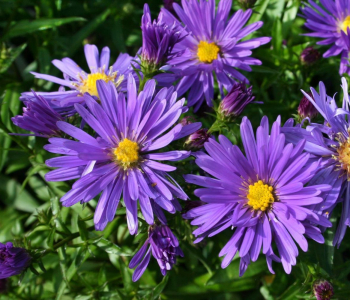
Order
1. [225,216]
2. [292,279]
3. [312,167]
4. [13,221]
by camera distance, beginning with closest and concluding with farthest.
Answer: [312,167] < [225,216] < [292,279] < [13,221]

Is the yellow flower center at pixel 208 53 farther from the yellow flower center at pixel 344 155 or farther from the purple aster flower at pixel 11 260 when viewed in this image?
the purple aster flower at pixel 11 260

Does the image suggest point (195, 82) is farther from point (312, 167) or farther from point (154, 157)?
point (312, 167)

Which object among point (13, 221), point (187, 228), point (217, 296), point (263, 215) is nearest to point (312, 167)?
point (263, 215)

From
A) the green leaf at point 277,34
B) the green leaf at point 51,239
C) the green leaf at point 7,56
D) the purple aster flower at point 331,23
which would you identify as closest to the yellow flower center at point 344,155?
the purple aster flower at point 331,23

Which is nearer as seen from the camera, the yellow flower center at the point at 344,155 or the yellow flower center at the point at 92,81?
the yellow flower center at the point at 344,155

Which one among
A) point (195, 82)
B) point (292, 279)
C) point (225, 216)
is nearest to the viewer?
point (225, 216)

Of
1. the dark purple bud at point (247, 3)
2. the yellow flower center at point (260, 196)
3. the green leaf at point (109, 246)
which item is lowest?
the green leaf at point (109, 246)

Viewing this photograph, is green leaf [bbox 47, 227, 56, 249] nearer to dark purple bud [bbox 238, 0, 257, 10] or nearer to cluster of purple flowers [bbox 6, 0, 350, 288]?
cluster of purple flowers [bbox 6, 0, 350, 288]

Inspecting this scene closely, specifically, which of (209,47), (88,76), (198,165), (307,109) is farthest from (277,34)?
(198,165)

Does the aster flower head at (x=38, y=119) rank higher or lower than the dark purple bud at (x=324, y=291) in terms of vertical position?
higher
